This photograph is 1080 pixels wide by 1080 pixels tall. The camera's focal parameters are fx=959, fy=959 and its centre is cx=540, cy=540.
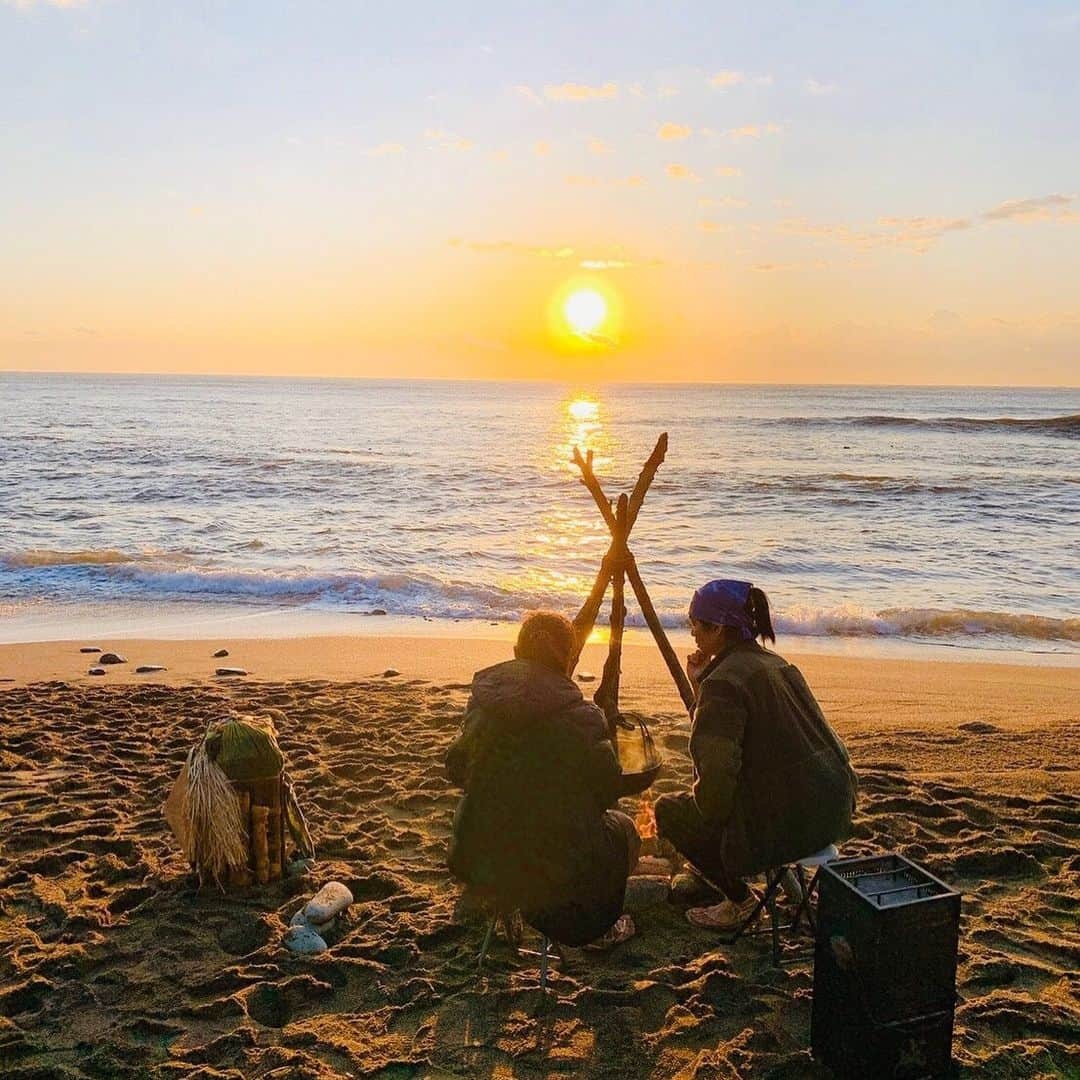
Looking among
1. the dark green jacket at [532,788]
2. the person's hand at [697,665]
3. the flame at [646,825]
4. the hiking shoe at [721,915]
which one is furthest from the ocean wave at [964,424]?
the dark green jacket at [532,788]

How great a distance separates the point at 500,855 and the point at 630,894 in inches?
45.9

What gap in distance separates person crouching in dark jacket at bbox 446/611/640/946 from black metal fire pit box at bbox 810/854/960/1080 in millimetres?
962

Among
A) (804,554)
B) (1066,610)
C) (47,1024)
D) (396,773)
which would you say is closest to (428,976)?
(47,1024)

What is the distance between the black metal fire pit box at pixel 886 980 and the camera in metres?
3.36

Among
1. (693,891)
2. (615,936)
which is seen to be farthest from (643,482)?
(615,936)

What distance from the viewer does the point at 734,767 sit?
3963 millimetres

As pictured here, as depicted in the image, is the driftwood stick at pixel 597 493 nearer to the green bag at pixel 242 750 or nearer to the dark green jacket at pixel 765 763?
the dark green jacket at pixel 765 763

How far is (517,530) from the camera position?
838 inches

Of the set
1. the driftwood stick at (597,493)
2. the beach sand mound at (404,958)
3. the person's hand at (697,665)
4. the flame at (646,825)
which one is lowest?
the beach sand mound at (404,958)

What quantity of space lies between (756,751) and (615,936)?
1.30m

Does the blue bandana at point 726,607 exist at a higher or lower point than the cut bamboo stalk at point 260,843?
higher

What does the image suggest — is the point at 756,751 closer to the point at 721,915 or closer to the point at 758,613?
the point at 758,613

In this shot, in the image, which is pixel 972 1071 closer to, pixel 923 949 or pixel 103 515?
pixel 923 949

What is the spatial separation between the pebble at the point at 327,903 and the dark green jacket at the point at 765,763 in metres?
1.97
